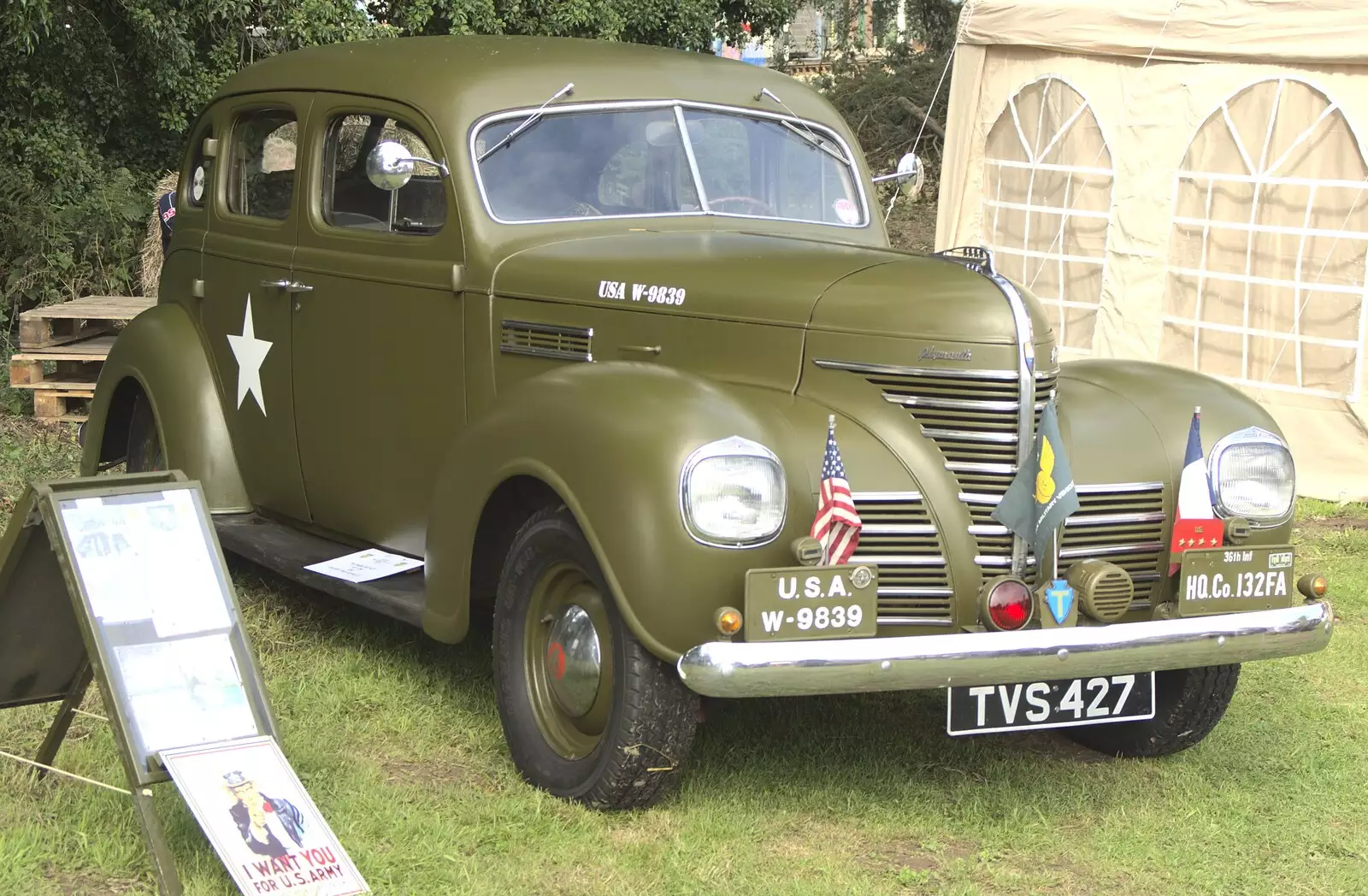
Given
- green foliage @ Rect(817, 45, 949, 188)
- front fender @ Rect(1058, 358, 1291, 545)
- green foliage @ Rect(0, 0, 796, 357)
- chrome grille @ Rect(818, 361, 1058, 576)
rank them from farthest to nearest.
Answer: green foliage @ Rect(817, 45, 949, 188) → green foliage @ Rect(0, 0, 796, 357) → front fender @ Rect(1058, 358, 1291, 545) → chrome grille @ Rect(818, 361, 1058, 576)

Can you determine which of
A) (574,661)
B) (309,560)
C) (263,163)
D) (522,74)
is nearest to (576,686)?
(574,661)

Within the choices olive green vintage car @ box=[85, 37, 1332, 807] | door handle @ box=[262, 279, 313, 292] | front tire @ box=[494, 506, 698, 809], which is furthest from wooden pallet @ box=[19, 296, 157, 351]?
front tire @ box=[494, 506, 698, 809]

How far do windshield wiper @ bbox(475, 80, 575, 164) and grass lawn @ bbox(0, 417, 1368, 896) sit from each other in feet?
5.24

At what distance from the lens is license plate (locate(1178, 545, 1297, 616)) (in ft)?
12.2

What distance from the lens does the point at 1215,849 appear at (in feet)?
12.4

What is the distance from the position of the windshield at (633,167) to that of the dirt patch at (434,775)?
5.14ft

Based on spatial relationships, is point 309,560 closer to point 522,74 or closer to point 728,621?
point 522,74

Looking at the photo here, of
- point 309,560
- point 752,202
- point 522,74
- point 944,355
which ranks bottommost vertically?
point 309,560

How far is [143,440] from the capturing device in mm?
5859

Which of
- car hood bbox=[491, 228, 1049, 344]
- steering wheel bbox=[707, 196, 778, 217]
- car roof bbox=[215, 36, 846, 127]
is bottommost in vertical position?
car hood bbox=[491, 228, 1049, 344]

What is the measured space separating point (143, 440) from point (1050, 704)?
3650 millimetres

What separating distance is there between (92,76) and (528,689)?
308 inches

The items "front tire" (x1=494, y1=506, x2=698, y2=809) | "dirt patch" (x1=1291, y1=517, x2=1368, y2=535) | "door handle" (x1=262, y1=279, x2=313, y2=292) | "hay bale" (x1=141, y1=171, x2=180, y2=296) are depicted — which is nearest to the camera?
"front tire" (x1=494, y1=506, x2=698, y2=809)

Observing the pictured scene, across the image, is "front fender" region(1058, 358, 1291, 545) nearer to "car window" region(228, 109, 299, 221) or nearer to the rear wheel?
"car window" region(228, 109, 299, 221)
